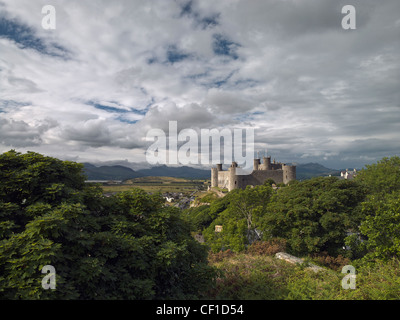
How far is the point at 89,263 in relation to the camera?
6633mm

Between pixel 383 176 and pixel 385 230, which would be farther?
pixel 383 176

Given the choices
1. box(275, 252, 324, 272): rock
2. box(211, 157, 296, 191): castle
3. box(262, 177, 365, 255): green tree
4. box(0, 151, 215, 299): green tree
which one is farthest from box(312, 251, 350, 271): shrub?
box(211, 157, 296, 191): castle

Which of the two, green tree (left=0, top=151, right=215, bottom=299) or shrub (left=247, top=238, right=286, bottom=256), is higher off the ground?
green tree (left=0, top=151, right=215, bottom=299)

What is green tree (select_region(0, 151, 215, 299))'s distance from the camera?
6.01 metres

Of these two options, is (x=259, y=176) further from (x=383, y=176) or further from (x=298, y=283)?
(x=298, y=283)

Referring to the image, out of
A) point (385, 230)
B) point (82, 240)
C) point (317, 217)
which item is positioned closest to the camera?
point (82, 240)

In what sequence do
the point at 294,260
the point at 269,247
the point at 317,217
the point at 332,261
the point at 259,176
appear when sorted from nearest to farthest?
the point at 294,260 → the point at 332,261 → the point at 269,247 → the point at 317,217 → the point at 259,176

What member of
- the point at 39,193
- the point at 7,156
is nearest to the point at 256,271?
the point at 39,193

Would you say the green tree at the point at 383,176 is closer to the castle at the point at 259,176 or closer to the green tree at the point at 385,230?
the green tree at the point at 385,230

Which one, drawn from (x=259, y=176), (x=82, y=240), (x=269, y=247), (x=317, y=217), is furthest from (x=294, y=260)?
(x=259, y=176)

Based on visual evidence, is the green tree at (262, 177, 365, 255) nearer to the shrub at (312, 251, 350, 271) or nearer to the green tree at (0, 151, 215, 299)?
the shrub at (312, 251, 350, 271)

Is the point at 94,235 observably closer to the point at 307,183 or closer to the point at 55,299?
the point at 55,299

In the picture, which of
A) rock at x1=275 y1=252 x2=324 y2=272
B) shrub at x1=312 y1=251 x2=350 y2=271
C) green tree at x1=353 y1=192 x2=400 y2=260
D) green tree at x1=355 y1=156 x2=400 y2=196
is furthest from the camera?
green tree at x1=355 y1=156 x2=400 y2=196

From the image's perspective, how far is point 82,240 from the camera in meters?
6.95
